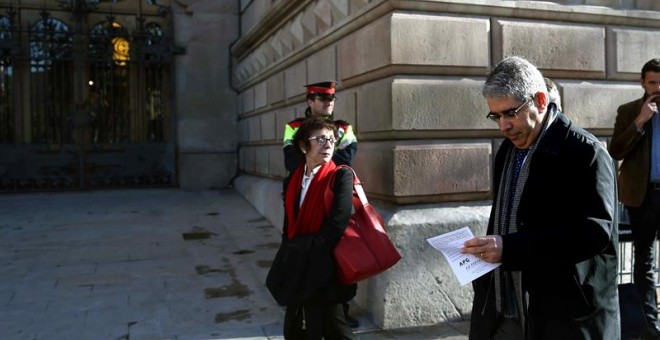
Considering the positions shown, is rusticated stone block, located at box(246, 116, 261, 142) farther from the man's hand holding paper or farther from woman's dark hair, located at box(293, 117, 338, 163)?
the man's hand holding paper

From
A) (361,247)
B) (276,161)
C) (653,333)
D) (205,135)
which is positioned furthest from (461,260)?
(205,135)

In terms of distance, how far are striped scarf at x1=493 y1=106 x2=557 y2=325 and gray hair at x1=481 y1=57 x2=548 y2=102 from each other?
→ 0.50ft

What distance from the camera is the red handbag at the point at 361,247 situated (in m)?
3.20

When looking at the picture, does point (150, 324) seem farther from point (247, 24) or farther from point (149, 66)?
point (149, 66)

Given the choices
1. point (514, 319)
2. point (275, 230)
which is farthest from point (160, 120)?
point (514, 319)

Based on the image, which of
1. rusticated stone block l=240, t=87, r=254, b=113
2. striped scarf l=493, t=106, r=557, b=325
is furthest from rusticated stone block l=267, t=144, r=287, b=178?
striped scarf l=493, t=106, r=557, b=325

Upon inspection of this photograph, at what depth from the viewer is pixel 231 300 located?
16.6 ft

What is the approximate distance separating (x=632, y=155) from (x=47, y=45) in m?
11.4

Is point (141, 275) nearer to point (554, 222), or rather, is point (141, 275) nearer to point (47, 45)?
point (554, 222)

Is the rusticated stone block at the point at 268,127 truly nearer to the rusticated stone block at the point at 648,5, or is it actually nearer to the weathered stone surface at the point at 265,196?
the weathered stone surface at the point at 265,196

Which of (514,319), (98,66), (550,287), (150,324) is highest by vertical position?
(98,66)

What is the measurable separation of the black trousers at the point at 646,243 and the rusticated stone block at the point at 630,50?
1.77 m

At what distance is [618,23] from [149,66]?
388 inches

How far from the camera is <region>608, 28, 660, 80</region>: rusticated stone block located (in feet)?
17.5
